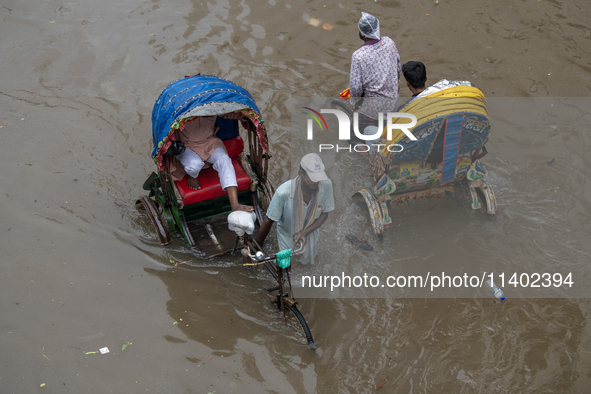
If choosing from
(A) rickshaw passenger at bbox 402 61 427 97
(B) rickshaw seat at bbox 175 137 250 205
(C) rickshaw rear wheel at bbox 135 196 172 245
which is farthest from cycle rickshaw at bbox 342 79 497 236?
(C) rickshaw rear wheel at bbox 135 196 172 245

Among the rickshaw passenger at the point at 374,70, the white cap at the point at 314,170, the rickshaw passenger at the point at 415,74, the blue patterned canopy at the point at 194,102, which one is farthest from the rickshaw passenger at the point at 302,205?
the rickshaw passenger at the point at 374,70

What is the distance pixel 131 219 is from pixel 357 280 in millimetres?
2920

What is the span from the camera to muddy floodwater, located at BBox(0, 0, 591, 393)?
438 cm

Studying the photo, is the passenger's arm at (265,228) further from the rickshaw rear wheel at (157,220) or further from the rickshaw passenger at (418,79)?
the rickshaw passenger at (418,79)

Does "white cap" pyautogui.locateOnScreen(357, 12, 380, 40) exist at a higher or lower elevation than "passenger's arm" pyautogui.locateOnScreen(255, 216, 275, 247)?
higher

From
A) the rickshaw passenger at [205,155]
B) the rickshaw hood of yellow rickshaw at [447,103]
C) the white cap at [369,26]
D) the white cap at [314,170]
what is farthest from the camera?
the white cap at [369,26]

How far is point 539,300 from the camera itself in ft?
16.6

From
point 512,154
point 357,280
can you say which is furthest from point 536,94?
A: point 357,280

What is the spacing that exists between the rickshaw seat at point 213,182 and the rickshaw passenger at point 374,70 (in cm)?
171

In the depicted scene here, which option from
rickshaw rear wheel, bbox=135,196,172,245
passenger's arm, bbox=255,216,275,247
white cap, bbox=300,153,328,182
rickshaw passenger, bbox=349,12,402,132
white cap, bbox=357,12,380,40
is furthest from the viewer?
rickshaw passenger, bbox=349,12,402,132

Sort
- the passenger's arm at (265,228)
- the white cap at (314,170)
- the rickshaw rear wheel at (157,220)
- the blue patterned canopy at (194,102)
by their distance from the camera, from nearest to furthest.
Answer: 1. the white cap at (314,170)
2. the blue patterned canopy at (194,102)
3. the passenger's arm at (265,228)
4. the rickshaw rear wheel at (157,220)

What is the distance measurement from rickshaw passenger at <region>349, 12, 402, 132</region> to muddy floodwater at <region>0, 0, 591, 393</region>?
1.22m

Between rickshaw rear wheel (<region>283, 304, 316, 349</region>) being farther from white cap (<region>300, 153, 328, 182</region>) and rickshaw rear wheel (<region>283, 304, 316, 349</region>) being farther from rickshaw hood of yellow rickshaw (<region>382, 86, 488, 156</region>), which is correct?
rickshaw hood of yellow rickshaw (<region>382, 86, 488, 156</region>)

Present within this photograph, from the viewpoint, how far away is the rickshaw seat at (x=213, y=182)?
5.16 m
